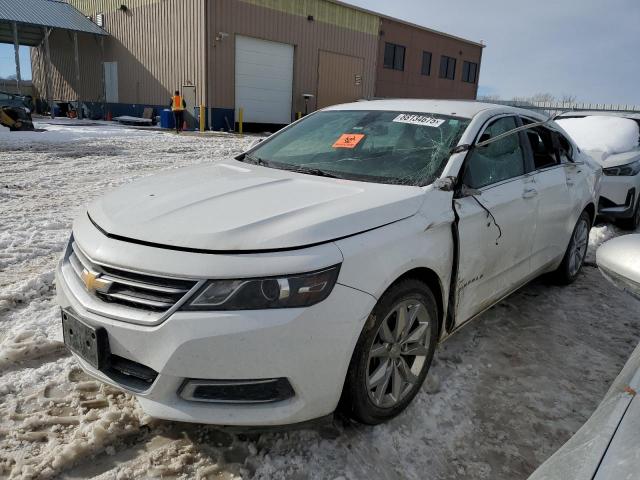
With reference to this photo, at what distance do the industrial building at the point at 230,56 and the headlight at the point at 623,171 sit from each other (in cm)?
1676

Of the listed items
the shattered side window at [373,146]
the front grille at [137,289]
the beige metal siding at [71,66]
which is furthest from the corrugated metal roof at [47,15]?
the front grille at [137,289]

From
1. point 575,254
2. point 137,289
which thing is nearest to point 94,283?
point 137,289

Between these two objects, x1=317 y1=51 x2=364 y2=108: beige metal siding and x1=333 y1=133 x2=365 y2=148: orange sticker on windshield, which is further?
x1=317 y1=51 x2=364 y2=108: beige metal siding

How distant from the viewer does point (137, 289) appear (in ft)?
6.84

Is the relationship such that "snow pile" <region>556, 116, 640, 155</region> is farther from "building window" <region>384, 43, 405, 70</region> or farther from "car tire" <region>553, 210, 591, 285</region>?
"building window" <region>384, 43, 405, 70</region>

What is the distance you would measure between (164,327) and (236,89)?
2080 centimetres

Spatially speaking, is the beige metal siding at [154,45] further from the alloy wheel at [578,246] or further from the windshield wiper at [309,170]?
the windshield wiper at [309,170]

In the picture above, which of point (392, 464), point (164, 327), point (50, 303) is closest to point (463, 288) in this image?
point (392, 464)

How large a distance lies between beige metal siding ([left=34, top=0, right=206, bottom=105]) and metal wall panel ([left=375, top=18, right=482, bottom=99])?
37.4 ft

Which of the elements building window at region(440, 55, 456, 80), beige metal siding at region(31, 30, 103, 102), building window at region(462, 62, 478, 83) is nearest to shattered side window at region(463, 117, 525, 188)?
beige metal siding at region(31, 30, 103, 102)

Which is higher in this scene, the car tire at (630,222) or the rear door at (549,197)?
the rear door at (549,197)

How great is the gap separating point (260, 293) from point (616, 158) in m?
6.60

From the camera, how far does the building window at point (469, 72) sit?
3609 centimetres

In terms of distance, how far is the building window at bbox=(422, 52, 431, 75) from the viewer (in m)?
32.4
